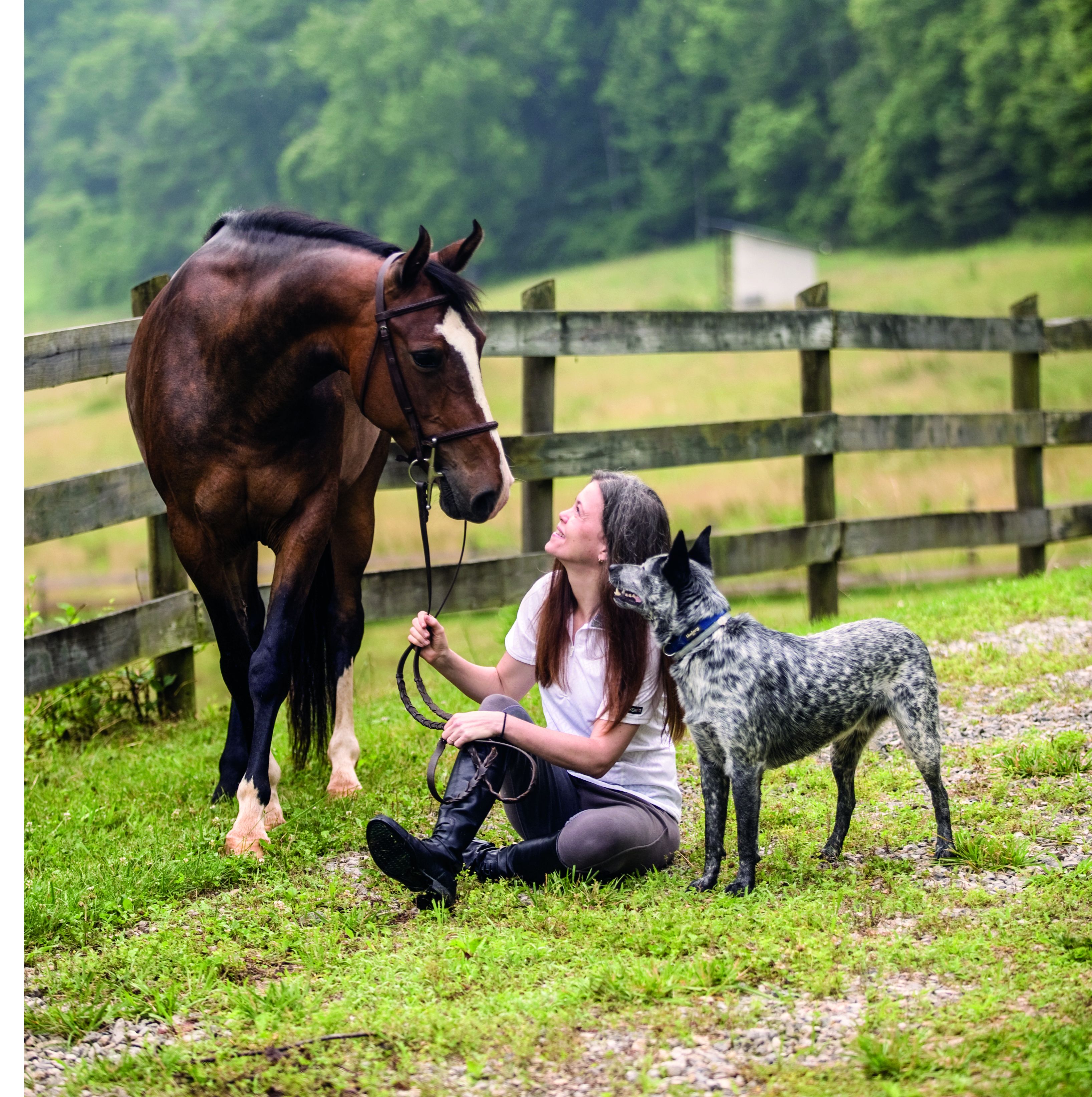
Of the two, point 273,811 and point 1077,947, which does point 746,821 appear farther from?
point 273,811

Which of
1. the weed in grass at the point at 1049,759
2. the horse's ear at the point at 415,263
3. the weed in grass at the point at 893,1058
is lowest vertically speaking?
the weed in grass at the point at 893,1058

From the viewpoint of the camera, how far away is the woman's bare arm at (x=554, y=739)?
113 inches

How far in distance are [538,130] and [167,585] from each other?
4941cm

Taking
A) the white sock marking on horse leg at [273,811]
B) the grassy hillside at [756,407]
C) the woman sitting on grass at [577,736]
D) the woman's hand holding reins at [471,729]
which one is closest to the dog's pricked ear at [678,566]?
the woman sitting on grass at [577,736]

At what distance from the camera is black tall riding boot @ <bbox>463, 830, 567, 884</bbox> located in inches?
119

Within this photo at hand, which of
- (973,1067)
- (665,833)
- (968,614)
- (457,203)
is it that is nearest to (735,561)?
(968,614)

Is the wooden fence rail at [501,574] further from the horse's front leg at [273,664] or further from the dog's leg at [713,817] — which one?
the dog's leg at [713,817]

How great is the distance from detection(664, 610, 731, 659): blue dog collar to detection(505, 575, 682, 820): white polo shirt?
191 mm

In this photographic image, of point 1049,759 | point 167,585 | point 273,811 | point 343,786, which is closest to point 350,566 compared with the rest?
point 343,786

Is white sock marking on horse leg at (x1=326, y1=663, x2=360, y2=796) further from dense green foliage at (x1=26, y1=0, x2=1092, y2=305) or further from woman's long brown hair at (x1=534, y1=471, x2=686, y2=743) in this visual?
dense green foliage at (x1=26, y1=0, x2=1092, y2=305)

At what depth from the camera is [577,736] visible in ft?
9.71

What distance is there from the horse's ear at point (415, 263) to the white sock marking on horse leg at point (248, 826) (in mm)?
1503
